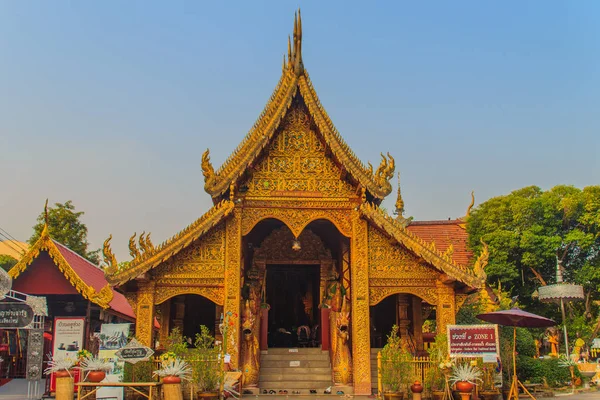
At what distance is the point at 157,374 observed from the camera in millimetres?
11078

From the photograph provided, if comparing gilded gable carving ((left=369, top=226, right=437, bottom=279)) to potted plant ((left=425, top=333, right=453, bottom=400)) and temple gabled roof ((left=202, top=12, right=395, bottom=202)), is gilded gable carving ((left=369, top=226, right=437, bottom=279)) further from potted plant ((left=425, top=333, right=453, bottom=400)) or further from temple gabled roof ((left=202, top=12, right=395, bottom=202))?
potted plant ((left=425, top=333, right=453, bottom=400))

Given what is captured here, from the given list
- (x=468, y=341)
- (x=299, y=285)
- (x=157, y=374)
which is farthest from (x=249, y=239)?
(x=468, y=341)

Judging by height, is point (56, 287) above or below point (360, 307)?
above

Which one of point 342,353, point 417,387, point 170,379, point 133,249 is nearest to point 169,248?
point 133,249

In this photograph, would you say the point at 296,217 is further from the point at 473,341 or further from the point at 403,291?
the point at 473,341

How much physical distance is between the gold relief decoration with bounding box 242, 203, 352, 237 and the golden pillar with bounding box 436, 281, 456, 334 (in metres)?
2.22

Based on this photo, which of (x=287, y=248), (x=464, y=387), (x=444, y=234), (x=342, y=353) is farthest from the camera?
(x=444, y=234)

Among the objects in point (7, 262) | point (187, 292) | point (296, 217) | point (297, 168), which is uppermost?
point (7, 262)

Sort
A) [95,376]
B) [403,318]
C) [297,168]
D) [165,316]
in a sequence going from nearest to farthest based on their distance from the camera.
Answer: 1. [95,376]
2. [297,168]
3. [403,318]
4. [165,316]

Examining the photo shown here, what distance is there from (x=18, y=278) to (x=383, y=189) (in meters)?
8.84

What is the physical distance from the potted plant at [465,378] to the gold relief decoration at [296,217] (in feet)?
11.4

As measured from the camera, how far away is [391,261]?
12.9 m

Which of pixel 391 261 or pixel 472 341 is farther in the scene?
pixel 391 261

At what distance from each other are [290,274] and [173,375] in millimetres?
7446
